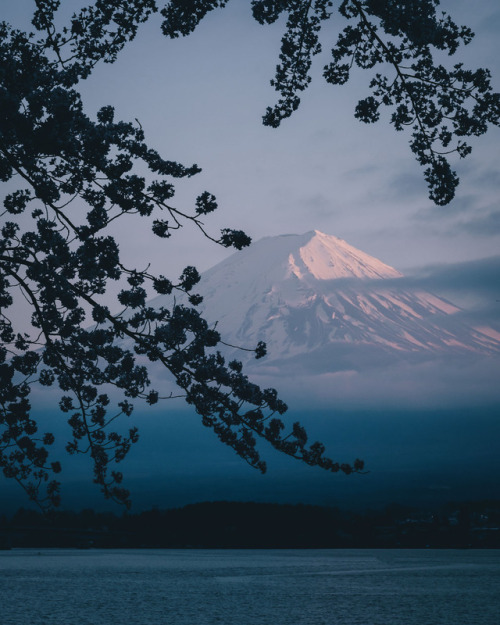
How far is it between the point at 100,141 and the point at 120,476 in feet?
11.6

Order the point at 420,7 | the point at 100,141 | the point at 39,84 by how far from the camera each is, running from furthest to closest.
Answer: the point at 420,7 < the point at 100,141 < the point at 39,84

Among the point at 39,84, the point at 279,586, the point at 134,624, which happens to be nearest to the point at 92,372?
the point at 39,84

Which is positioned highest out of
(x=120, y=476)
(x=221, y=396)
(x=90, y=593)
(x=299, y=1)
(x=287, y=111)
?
(x=299, y=1)

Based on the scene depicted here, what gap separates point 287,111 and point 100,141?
7.90 ft

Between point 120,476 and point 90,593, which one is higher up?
point 120,476

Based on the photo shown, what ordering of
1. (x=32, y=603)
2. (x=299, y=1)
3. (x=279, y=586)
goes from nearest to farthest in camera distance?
1. (x=299, y=1)
2. (x=32, y=603)
3. (x=279, y=586)

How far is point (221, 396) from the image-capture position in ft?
26.7

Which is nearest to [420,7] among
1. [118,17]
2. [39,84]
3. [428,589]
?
[118,17]

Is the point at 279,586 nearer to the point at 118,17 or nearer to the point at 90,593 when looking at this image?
the point at 90,593

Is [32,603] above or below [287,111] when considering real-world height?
below

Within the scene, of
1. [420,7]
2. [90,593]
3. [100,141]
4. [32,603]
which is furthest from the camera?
[90,593]

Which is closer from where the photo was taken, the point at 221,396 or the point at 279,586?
the point at 221,396

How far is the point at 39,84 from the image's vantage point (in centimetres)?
696

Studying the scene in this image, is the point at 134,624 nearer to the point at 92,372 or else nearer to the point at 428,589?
the point at 92,372
